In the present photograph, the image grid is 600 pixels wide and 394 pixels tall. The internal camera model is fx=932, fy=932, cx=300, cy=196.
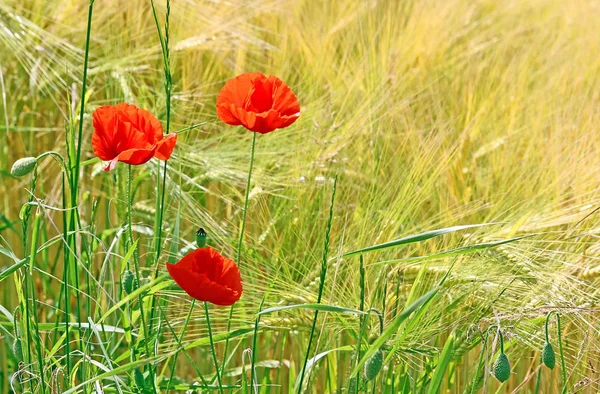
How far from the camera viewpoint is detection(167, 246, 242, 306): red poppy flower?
632 millimetres

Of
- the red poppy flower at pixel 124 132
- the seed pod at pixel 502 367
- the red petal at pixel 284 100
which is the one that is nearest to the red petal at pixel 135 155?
the red poppy flower at pixel 124 132

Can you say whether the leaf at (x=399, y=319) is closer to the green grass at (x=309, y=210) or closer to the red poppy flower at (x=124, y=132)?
the green grass at (x=309, y=210)

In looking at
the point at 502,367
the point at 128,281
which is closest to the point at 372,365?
the point at 502,367

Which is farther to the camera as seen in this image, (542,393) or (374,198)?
(542,393)

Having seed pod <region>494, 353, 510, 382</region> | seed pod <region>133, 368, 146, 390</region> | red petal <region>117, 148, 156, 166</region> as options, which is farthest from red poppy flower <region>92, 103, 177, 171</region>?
seed pod <region>494, 353, 510, 382</region>

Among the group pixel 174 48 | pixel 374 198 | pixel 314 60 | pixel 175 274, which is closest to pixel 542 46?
pixel 314 60

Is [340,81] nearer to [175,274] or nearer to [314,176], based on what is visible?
[314,176]

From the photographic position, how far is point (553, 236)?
94cm

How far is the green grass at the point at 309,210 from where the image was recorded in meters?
0.78

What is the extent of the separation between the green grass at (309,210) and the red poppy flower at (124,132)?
40mm

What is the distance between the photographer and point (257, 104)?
74cm

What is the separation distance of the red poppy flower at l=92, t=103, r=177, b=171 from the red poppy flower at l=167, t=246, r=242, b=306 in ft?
0.27

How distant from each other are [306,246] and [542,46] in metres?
1.07

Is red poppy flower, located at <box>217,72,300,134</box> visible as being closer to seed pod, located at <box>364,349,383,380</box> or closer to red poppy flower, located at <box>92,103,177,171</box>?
red poppy flower, located at <box>92,103,177,171</box>
